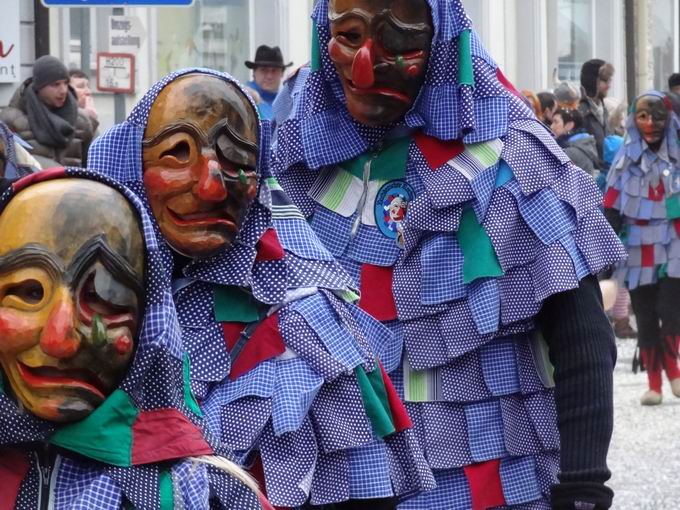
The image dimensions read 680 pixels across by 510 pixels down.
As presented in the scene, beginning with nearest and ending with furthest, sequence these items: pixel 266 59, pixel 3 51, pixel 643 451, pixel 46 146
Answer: pixel 46 146 < pixel 643 451 < pixel 3 51 < pixel 266 59

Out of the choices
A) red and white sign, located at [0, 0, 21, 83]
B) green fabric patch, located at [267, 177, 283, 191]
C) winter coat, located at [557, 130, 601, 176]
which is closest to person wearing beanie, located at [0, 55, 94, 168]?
red and white sign, located at [0, 0, 21, 83]

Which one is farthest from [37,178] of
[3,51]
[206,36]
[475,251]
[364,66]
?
[206,36]

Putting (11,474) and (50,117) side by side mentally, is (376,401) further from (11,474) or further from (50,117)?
(50,117)

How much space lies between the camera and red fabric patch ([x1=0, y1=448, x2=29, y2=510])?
7.91 ft

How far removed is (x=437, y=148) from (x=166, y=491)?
66.7 inches

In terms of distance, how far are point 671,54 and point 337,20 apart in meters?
23.9

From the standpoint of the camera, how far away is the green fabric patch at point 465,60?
13.0 feet

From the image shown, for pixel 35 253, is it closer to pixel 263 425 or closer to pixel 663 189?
pixel 263 425

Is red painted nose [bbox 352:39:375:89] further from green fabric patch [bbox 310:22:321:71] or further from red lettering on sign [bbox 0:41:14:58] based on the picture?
red lettering on sign [bbox 0:41:14:58]

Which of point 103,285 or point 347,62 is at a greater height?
point 347,62

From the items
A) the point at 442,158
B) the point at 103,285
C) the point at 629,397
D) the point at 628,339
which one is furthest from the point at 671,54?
the point at 103,285

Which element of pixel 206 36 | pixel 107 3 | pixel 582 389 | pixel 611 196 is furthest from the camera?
pixel 206 36

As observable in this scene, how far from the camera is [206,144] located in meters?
3.22

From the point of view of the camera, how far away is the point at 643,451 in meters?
9.57
